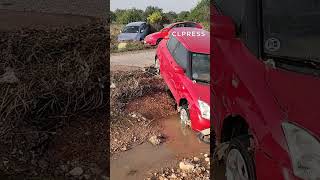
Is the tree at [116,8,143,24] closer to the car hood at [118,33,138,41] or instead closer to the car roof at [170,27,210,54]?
the car hood at [118,33,138,41]

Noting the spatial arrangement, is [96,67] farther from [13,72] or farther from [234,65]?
[234,65]

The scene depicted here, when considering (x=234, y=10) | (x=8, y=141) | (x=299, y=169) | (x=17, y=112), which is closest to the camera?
(x=299, y=169)

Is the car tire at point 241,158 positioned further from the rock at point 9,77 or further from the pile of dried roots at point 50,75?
the rock at point 9,77

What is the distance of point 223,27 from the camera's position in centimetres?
447

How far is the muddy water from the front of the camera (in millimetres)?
5637

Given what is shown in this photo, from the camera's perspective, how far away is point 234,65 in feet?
14.3

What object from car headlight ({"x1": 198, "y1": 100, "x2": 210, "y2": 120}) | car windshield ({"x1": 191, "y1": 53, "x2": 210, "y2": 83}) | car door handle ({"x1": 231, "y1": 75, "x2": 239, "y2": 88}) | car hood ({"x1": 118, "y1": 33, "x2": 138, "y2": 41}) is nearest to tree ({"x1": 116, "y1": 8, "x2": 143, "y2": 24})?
car hood ({"x1": 118, "y1": 33, "x2": 138, "y2": 41})

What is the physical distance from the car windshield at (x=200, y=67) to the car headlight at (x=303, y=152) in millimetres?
3526

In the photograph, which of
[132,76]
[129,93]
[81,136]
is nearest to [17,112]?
[81,136]

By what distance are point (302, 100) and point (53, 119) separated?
409 centimetres

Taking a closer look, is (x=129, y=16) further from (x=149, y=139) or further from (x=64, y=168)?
(x=64, y=168)

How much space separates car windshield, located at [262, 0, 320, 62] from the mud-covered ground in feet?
6.73

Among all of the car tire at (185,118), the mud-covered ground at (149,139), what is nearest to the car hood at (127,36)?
the mud-covered ground at (149,139)

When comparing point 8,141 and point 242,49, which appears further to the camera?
point 8,141
